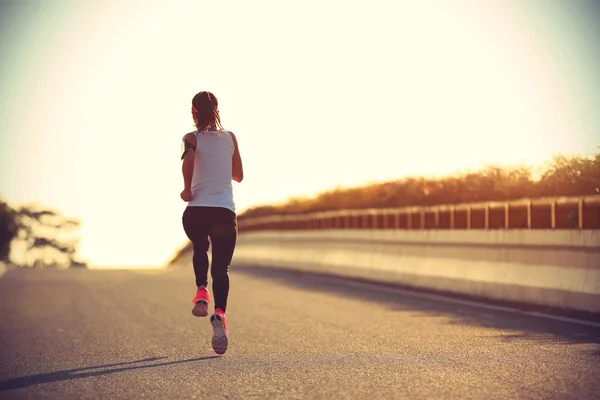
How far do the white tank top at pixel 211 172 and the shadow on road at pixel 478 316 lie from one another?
112 inches

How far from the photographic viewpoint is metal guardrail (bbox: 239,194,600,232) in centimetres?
1125

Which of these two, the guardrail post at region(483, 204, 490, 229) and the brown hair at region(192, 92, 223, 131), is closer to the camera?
the brown hair at region(192, 92, 223, 131)

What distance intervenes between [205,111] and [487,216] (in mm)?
6586

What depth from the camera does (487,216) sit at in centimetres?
1370

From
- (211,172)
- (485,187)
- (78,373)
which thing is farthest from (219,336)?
(485,187)

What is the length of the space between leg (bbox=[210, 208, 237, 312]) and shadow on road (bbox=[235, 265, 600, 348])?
2.57m

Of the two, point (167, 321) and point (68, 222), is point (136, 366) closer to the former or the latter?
point (167, 321)

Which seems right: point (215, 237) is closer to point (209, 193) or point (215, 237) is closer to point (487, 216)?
point (209, 193)

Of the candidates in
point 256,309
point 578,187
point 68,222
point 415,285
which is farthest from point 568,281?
point 68,222

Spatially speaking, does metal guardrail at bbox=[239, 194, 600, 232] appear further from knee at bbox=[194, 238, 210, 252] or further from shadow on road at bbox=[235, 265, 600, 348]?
knee at bbox=[194, 238, 210, 252]

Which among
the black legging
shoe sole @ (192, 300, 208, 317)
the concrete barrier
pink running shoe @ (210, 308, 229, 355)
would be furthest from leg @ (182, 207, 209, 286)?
the concrete barrier

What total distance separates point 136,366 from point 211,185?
1.62m

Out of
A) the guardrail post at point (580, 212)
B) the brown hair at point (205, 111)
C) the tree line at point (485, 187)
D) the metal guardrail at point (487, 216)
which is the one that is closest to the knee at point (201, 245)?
the brown hair at point (205, 111)

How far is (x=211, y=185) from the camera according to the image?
8.01 meters
